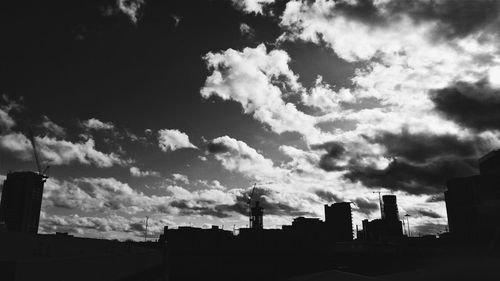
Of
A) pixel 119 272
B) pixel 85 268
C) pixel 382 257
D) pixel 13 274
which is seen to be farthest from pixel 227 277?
pixel 13 274

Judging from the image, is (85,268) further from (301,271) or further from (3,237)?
(301,271)

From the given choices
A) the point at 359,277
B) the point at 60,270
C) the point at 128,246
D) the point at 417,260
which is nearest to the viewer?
the point at 359,277

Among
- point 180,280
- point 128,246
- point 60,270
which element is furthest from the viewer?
point 180,280

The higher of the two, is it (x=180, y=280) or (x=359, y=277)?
(x=359, y=277)

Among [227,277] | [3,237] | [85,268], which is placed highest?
[3,237]

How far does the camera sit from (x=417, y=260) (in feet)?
593

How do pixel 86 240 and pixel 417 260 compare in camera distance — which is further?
pixel 417 260

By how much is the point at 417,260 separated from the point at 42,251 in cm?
17417

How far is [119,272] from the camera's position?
60844 mm

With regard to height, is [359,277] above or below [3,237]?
below

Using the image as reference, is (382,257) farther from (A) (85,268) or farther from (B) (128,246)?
(A) (85,268)

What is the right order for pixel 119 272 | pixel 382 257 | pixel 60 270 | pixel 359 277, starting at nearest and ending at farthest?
pixel 359 277
pixel 60 270
pixel 119 272
pixel 382 257

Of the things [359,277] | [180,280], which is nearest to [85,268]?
[359,277]

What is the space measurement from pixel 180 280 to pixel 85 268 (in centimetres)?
8770
